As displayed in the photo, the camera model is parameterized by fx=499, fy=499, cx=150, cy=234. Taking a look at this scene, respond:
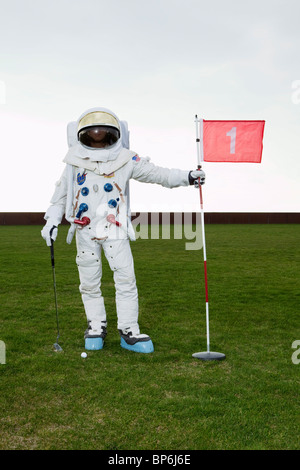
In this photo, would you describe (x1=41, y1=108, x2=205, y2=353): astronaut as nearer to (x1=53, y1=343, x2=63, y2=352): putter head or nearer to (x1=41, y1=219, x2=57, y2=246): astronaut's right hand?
(x1=41, y1=219, x2=57, y2=246): astronaut's right hand

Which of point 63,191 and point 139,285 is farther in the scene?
point 139,285

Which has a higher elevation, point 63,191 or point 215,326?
point 63,191

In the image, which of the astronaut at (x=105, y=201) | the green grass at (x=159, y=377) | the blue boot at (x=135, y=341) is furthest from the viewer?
the astronaut at (x=105, y=201)

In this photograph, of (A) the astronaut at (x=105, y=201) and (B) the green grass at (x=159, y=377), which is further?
(A) the astronaut at (x=105, y=201)

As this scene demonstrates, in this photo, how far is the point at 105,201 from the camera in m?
4.77

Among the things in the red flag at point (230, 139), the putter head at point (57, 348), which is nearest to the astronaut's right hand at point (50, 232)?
the putter head at point (57, 348)

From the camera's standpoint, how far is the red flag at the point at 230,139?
15.8 feet

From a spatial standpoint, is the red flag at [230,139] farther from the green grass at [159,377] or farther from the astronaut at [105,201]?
the green grass at [159,377]

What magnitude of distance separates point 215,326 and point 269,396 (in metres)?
2.07

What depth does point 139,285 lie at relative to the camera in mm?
8609

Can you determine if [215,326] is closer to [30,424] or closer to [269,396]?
[269,396]

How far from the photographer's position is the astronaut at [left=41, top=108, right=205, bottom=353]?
473cm
